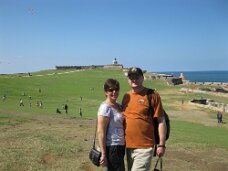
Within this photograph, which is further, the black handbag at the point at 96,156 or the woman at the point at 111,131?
the black handbag at the point at 96,156

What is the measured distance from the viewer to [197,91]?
6806cm

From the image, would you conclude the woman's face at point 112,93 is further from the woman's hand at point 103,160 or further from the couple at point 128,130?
the woman's hand at point 103,160

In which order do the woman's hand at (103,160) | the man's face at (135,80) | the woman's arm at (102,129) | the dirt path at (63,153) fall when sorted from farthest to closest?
the dirt path at (63,153) → the man's face at (135,80) → the woman's hand at (103,160) → the woman's arm at (102,129)

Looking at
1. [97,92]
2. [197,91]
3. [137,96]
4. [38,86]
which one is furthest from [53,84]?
[137,96]

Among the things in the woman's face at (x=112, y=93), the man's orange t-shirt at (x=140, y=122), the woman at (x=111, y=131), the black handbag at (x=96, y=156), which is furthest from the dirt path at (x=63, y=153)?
the woman's face at (x=112, y=93)

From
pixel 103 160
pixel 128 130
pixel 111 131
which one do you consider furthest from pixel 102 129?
pixel 103 160

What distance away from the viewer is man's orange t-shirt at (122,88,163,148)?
7.11m

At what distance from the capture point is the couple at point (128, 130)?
710cm

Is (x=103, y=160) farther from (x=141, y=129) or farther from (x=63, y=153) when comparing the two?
(x=63, y=153)

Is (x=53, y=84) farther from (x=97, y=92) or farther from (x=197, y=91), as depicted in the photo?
(x=197, y=91)

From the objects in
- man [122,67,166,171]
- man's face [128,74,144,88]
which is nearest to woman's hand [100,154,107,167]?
man [122,67,166,171]

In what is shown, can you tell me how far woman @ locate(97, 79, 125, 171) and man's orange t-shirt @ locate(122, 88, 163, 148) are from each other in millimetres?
140

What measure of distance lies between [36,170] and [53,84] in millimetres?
58601

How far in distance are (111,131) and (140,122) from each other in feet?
1.88
